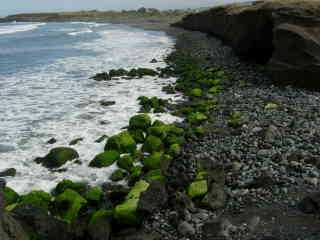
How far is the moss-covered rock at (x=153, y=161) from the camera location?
376 inches

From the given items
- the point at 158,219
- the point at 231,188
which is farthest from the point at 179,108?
the point at 158,219

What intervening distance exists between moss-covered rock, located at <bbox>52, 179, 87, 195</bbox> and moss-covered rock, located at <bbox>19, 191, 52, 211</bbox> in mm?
349

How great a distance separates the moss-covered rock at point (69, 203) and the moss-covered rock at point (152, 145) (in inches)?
118

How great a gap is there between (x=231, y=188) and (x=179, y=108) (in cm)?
698

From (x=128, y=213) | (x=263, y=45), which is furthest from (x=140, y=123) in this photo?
(x=263, y=45)

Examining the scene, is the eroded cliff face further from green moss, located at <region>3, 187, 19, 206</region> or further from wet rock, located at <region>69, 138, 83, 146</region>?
green moss, located at <region>3, 187, 19, 206</region>

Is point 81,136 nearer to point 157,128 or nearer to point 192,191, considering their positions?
point 157,128

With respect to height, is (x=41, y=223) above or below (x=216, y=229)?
above

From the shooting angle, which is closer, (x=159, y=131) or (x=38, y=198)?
(x=38, y=198)

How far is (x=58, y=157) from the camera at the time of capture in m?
10.3

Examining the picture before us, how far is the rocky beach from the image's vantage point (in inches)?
268

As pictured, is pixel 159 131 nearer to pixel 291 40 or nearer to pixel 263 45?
pixel 291 40

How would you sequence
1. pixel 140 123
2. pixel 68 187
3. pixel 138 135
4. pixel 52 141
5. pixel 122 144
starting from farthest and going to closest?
1. pixel 140 123
2. pixel 52 141
3. pixel 138 135
4. pixel 122 144
5. pixel 68 187

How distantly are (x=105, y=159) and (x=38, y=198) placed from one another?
234 centimetres
